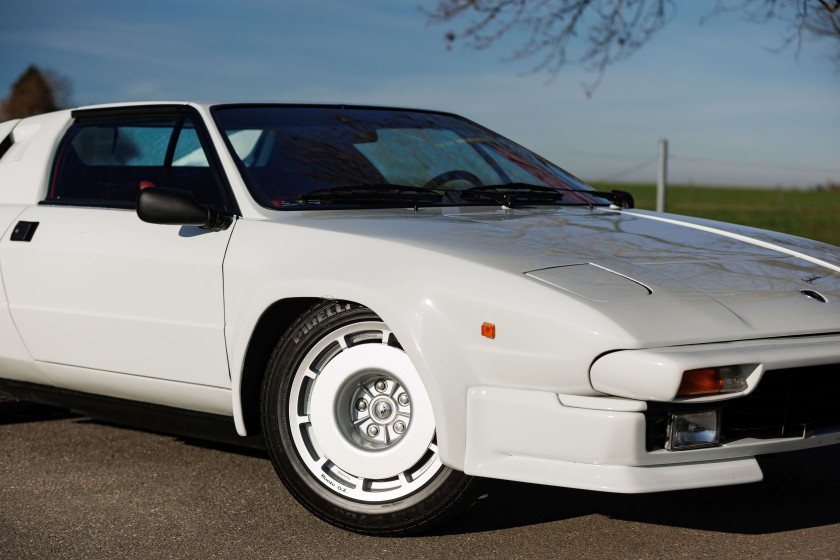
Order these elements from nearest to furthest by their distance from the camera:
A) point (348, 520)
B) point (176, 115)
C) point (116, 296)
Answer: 1. point (348, 520)
2. point (116, 296)
3. point (176, 115)

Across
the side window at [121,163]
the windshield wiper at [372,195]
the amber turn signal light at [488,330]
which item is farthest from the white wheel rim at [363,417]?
the side window at [121,163]

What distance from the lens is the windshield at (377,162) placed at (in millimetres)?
3611

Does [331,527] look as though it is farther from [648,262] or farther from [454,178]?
[454,178]

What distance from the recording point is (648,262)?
3.02 m

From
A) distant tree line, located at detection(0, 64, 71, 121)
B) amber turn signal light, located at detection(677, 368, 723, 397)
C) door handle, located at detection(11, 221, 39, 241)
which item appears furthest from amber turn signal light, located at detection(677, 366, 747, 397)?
distant tree line, located at detection(0, 64, 71, 121)

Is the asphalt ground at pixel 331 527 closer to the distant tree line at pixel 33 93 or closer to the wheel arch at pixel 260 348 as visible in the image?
the wheel arch at pixel 260 348

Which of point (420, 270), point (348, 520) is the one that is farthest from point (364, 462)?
point (420, 270)

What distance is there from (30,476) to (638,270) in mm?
2469

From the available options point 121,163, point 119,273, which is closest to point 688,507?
point 119,273

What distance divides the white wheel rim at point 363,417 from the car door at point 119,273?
15.8 inches

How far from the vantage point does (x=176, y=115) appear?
3.96 meters

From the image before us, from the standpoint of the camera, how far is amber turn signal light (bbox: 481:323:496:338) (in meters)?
2.70

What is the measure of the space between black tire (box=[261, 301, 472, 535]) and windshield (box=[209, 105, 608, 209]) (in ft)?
1.95

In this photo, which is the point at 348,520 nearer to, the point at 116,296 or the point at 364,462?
the point at 364,462
